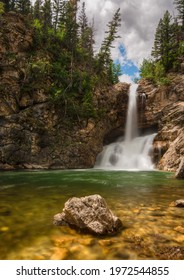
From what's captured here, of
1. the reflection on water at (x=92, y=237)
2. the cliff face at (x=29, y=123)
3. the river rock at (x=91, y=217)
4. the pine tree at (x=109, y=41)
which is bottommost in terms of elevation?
the reflection on water at (x=92, y=237)

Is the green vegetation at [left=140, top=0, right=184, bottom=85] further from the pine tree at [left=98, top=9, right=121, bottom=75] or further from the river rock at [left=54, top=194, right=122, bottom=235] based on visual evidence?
the river rock at [left=54, top=194, right=122, bottom=235]

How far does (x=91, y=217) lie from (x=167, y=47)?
137ft

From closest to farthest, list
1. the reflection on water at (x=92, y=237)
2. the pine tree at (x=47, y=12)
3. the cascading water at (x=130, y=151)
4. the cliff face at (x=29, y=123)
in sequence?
the reflection on water at (x=92, y=237) → the cliff face at (x=29, y=123) → the cascading water at (x=130, y=151) → the pine tree at (x=47, y=12)

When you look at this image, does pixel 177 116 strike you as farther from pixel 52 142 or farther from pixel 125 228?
pixel 125 228

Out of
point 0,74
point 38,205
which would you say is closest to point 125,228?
point 38,205

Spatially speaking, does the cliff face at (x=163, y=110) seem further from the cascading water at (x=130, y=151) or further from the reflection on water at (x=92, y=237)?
the reflection on water at (x=92, y=237)

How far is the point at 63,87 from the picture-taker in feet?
93.1

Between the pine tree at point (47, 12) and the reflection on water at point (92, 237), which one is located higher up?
the pine tree at point (47, 12)

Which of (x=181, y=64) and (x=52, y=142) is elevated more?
(x=181, y=64)

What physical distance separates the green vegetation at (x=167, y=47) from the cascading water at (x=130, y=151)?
7.24 meters

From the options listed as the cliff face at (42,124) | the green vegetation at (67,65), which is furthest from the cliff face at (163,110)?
the green vegetation at (67,65)

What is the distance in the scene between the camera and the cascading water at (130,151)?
29141 mm

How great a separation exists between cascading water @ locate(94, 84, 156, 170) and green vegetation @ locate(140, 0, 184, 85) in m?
7.24

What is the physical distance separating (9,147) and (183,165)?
1652cm
